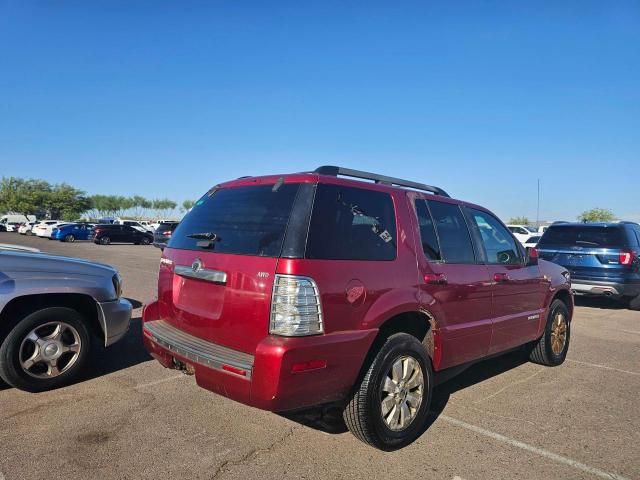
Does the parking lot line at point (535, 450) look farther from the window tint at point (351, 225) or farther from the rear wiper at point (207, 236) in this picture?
the rear wiper at point (207, 236)

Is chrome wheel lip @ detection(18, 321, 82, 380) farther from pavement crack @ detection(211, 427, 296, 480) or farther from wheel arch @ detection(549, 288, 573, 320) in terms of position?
wheel arch @ detection(549, 288, 573, 320)

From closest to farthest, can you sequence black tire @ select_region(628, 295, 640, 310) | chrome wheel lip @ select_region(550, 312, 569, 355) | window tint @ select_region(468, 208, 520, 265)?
1. window tint @ select_region(468, 208, 520, 265)
2. chrome wheel lip @ select_region(550, 312, 569, 355)
3. black tire @ select_region(628, 295, 640, 310)

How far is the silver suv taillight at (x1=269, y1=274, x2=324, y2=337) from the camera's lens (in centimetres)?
275

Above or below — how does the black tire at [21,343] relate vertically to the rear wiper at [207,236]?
below

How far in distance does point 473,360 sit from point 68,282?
3762 millimetres

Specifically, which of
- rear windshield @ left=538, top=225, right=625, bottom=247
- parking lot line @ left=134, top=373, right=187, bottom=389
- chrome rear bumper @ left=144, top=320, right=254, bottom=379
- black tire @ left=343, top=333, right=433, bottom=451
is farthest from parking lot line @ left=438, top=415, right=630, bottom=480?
rear windshield @ left=538, top=225, right=625, bottom=247

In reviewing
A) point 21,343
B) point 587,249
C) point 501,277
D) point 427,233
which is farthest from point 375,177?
point 587,249

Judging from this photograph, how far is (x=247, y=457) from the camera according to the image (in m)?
3.12

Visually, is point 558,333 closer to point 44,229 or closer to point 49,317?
point 49,317

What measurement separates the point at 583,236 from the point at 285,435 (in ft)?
28.6

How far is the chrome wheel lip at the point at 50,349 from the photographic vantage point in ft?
13.3

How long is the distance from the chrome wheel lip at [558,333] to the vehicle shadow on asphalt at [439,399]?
0.40 metres

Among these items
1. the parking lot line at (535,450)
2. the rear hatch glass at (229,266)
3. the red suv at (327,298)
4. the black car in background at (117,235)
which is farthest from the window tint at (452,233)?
the black car in background at (117,235)

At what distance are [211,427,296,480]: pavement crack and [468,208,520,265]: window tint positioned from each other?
2.52 metres
